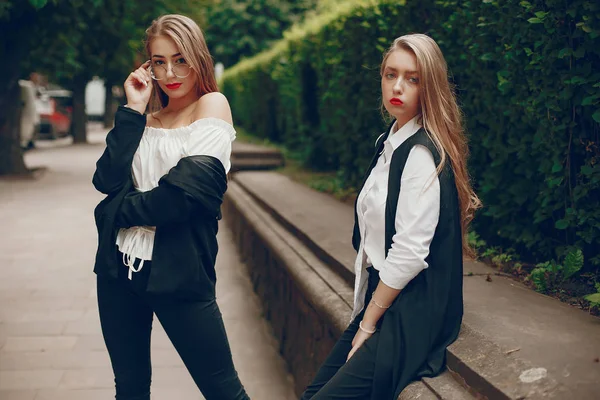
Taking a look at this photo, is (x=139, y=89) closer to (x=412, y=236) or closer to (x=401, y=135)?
(x=401, y=135)

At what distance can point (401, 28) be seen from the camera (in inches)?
241

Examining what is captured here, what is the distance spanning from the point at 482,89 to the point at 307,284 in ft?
5.63

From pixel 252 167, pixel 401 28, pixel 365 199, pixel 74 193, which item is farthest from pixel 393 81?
pixel 74 193

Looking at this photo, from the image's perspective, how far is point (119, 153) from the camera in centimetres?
257

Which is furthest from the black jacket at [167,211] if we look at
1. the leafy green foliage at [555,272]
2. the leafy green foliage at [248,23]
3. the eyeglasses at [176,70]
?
the leafy green foliage at [248,23]

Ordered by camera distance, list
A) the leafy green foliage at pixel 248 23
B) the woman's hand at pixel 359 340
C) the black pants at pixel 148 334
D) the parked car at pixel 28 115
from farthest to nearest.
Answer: the leafy green foliage at pixel 248 23
the parked car at pixel 28 115
the black pants at pixel 148 334
the woman's hand at pixel 359 340

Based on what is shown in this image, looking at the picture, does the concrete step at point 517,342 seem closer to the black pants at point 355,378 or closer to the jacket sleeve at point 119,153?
the black pants at point 355,378

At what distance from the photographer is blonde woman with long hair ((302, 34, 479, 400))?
7.46ft

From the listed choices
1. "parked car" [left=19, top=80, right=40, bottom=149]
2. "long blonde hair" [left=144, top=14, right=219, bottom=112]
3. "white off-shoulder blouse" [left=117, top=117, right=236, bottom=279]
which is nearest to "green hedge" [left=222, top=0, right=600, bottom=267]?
"long blonde hair" [left=144, top=14, right=219, bottom=112]

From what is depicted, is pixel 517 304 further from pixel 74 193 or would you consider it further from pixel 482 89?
pixel 74 193

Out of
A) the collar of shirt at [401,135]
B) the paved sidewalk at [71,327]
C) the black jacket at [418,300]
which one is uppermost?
the collar of shirt at [401,135]

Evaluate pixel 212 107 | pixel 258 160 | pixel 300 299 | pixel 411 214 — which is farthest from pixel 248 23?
pixel 411 214

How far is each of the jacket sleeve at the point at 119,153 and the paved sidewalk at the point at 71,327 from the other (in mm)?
2097

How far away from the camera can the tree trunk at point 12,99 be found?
12.6 metres
